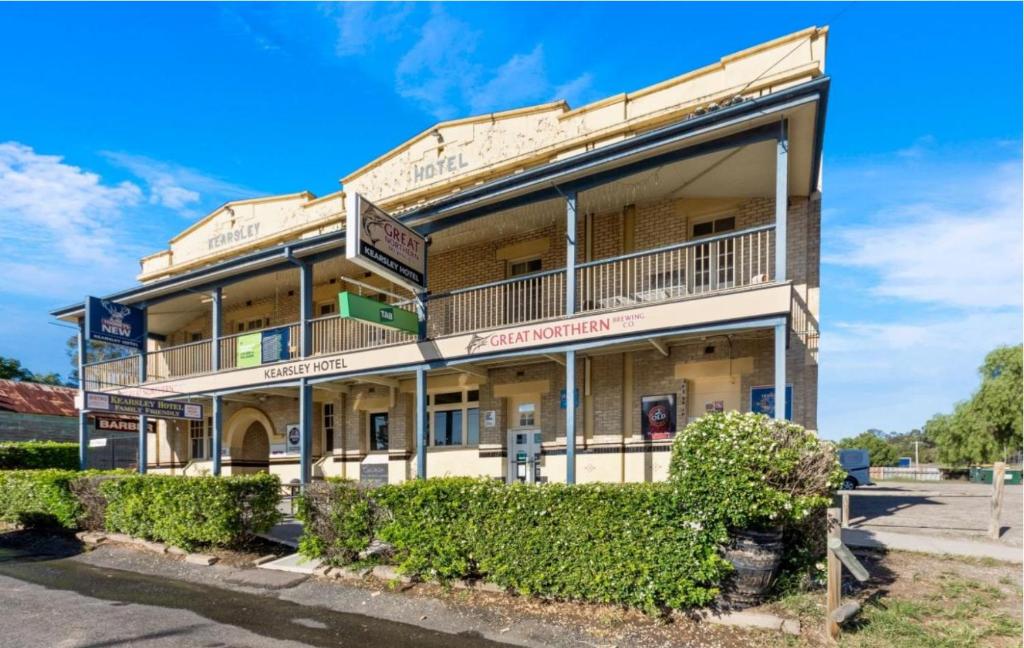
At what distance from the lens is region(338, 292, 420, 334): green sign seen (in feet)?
37.9

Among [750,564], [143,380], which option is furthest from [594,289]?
[143,380]

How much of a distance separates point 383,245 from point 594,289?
14.5 feet

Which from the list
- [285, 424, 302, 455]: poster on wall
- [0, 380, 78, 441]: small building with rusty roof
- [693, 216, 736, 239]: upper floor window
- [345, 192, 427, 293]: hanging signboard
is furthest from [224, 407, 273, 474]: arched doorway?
[693, 216, 736, 239]: upper floor window

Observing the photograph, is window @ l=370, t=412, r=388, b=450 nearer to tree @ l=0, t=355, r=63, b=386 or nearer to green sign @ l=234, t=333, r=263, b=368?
green sign @ l=234, t=333, r=263, b=368

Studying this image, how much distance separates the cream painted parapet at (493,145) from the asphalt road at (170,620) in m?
10.2

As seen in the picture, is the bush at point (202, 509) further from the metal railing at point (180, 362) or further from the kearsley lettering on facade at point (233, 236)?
the kearsley lettering on facade at point (233, 236)

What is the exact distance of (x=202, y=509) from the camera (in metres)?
10.5

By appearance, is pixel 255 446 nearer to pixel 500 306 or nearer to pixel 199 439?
pixel 199 439

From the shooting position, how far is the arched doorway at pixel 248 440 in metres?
20.3

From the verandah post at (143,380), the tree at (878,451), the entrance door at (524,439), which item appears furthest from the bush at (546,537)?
the tree at (878,451)

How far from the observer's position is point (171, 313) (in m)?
21.4

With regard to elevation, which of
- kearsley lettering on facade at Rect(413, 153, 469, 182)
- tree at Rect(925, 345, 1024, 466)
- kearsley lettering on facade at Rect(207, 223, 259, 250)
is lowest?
tree at Rect(925, 345, 1024, 466)

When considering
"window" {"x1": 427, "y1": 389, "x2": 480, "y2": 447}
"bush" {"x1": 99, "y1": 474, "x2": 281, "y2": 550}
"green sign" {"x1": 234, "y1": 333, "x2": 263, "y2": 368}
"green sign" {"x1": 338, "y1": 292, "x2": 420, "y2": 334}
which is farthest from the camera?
"green sign" {"x1": 234, "y1": 333, "x2": 263, "y2": 368}

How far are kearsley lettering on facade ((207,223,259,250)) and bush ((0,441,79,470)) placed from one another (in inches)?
311
